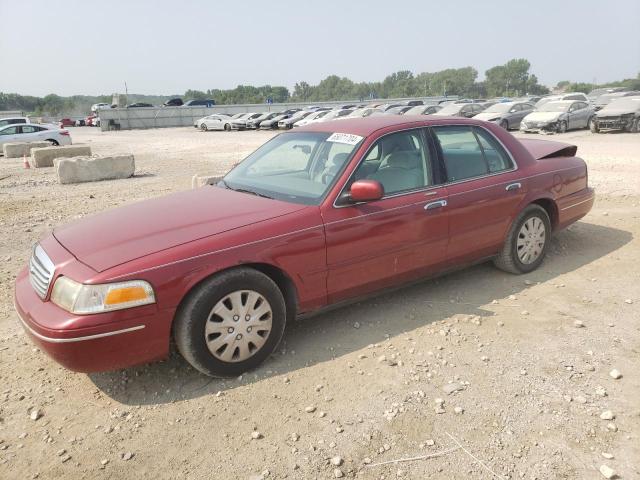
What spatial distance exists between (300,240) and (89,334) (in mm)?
1414

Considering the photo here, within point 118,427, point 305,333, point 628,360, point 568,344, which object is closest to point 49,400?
point 118,427

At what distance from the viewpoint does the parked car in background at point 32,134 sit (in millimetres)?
21875

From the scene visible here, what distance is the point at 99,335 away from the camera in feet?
9.50

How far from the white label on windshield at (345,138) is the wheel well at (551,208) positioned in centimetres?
217

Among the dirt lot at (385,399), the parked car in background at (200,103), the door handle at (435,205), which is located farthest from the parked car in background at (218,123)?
the door handle at (435,205)

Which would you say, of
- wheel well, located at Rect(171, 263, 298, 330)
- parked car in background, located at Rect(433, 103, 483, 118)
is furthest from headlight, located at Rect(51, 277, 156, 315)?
parked car in background, located at Rect(433, 103, 483, 118)

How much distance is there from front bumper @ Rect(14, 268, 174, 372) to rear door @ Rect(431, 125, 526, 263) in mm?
2517

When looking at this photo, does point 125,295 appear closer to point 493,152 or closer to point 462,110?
point 493,152

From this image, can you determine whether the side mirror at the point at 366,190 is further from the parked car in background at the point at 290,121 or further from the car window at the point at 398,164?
the parked car in background at the point at 290,121

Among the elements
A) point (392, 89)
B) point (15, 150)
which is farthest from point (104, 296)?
point (392, 89)

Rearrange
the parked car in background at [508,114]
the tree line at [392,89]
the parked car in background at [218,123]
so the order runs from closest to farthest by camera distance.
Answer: the parked car in background at [508,114], the parked car in background at [218,123], the tree line at [392,89]

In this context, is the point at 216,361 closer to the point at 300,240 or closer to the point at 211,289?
the point at 211,289

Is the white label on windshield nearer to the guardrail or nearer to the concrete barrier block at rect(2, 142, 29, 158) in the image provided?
the concrete barrier block at rect(2, 142, 29, 158)

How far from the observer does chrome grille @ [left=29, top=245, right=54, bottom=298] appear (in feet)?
10.4
